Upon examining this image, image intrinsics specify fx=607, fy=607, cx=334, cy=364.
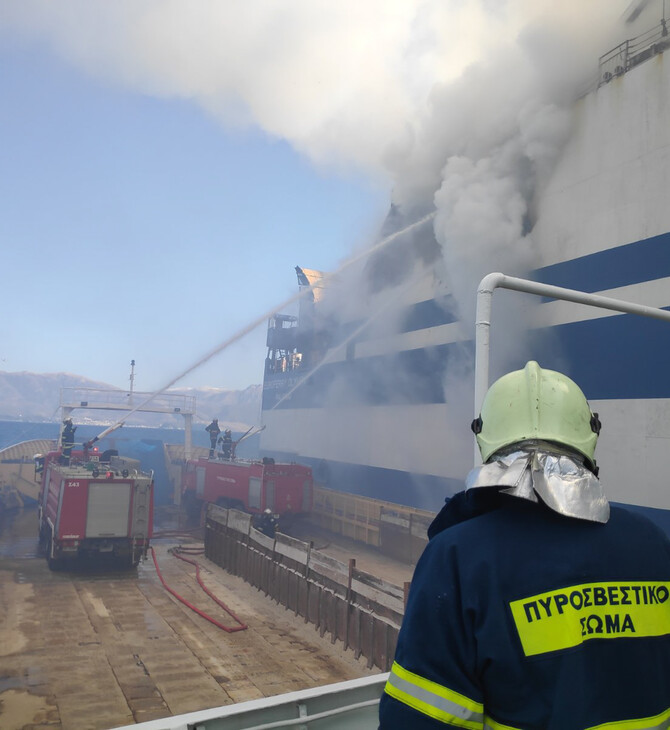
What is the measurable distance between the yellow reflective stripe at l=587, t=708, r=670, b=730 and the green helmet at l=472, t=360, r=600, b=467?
597 millimetres

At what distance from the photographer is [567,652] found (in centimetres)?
132

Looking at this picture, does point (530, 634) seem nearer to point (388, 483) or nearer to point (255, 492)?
point (255, 492)

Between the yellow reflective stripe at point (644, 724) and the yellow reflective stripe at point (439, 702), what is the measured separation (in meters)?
0.25

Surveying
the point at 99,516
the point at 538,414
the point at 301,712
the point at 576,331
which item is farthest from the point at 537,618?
the point at 99,516

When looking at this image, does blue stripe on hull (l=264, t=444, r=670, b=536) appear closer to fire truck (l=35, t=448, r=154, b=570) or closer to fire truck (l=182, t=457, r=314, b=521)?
fire truck (l=182, t=457, r=314, b=521)

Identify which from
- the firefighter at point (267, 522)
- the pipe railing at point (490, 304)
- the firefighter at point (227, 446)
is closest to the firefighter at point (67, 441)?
the firefighter at point (267, 522)

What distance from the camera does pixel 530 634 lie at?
1318 mm

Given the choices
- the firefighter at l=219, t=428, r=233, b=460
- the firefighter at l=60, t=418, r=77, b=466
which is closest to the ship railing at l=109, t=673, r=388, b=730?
the firefighter at l=60, t=418, r=77, b=466

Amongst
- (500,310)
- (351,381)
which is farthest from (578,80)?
(351,381)

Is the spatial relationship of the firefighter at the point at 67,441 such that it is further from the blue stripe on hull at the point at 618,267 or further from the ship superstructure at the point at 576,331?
the blue stripe on hull at the point at 618,267

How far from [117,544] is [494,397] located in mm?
13422

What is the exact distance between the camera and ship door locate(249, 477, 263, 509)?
17625 mm

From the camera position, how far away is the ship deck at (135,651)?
7184 mm

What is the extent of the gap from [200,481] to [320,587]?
1190cm
